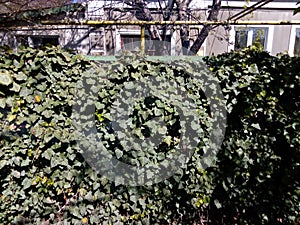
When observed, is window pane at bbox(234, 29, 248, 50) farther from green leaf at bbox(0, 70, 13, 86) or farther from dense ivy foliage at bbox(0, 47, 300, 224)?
green leaf at bbox(0, 70, 13, 86)

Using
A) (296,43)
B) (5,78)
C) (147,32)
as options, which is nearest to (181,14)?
(147,32)

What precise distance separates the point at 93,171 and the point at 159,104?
2.58 ft

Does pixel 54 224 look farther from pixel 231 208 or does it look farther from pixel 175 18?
pixel 175 18

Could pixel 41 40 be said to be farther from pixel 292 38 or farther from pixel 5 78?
pixel 292 38

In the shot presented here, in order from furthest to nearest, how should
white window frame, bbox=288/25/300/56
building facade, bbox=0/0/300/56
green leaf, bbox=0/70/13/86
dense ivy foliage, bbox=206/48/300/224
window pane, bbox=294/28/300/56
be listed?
window pane, bbox=294/28/300/56 < white window frame, bbox=288/25/300/56 < building facade, bbox=0/0/300/56 < dense ivy foliage, bbox=206/48/300/224 < green leaf, bbox=0/70/13/86

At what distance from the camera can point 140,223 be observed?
1939 millimetres

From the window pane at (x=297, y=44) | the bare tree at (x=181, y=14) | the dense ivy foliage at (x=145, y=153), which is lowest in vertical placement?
the dense ivy foliage at (x=145, y=153)

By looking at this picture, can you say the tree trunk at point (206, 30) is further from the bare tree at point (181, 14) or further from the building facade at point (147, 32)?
the building facade at point (147, 32)

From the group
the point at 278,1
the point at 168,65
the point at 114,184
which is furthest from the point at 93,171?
the point at 278,1

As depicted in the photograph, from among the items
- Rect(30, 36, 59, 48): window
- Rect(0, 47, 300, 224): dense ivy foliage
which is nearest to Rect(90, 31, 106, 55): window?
Rect(30, 36, 59, 48): window

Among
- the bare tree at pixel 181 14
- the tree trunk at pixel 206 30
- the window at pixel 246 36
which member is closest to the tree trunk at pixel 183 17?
the bare tree at pixel 181 14

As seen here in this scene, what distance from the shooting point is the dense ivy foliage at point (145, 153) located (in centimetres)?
170

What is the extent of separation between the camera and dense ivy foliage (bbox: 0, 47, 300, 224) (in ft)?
5.59

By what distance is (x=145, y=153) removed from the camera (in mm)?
1837
